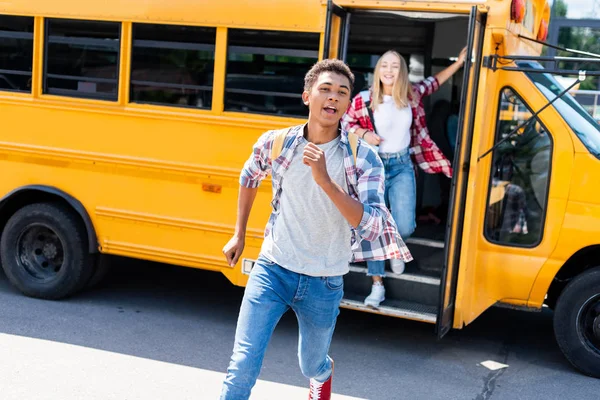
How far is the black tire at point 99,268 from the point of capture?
6.65 metres

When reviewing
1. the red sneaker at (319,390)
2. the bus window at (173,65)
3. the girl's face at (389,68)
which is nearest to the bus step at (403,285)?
the girl's face at (389,68)

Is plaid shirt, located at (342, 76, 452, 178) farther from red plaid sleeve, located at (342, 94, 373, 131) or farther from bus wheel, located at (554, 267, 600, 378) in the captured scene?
bus wheel, located at (554, 267, 600, 378)

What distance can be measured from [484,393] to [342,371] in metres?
0.88

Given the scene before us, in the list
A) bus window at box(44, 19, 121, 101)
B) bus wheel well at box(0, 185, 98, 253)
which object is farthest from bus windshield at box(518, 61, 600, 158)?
bus wheel well at box(0, 185, 98, 253)

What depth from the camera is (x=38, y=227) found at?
6.61 meters

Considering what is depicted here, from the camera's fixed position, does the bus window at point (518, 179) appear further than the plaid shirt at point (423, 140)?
No

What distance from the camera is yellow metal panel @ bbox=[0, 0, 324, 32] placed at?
5.65 meters

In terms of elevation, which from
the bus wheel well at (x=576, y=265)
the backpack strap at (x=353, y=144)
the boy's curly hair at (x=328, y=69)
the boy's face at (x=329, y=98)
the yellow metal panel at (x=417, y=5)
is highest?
the yellow metal panel at (x=417, y=5)

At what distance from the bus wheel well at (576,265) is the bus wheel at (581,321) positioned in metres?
0.15

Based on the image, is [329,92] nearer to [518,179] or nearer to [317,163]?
[317,163]

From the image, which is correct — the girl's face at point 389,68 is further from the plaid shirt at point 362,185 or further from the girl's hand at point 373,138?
the plaid shirt at point 362,185

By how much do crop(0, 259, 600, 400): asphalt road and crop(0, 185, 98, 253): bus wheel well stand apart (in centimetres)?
56

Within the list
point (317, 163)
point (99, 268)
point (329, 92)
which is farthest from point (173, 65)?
point (317, 163)

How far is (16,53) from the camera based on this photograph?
21.5ft
